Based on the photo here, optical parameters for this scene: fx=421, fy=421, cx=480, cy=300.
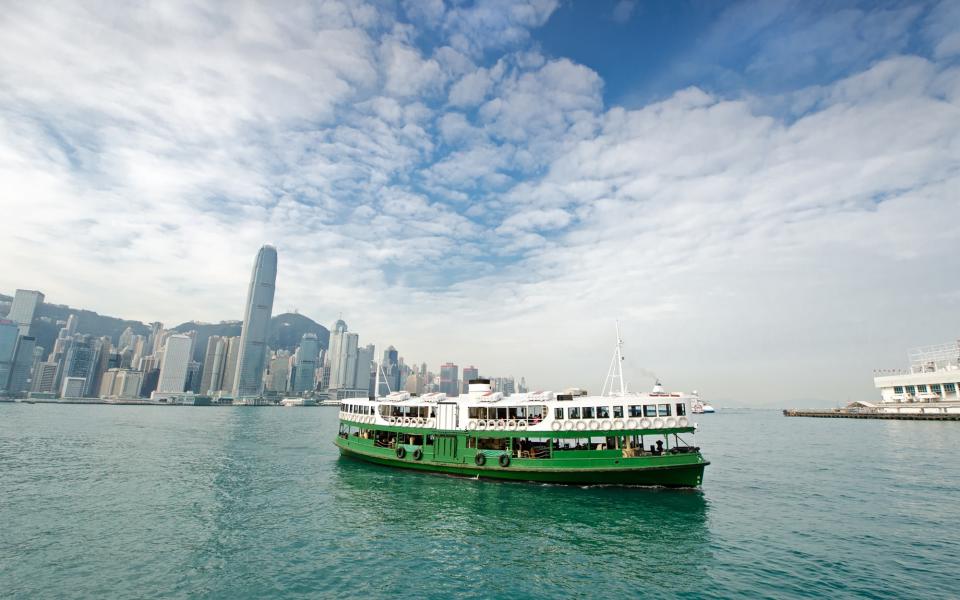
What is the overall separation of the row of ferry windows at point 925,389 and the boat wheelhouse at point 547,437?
122 meters

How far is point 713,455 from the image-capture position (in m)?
57.2

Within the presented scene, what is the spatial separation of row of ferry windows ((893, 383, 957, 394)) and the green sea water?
92.2 m

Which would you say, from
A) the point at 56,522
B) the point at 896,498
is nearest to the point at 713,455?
the point at 896,498

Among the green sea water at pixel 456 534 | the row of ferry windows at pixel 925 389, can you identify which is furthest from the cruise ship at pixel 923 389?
the green sea water at pixel 456 534

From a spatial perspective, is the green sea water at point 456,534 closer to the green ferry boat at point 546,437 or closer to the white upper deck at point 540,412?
the green ferry boat at point 546,437

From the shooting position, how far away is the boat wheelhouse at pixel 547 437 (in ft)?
108

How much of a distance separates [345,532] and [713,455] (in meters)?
52.1

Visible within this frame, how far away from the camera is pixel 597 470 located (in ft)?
108

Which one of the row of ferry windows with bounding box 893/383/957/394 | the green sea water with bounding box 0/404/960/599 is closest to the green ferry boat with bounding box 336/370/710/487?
the green sea water with bounding box 0/404/960/599

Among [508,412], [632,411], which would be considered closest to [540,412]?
[508,412]

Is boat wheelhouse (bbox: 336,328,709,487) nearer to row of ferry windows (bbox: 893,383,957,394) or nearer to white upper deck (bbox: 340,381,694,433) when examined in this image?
white upper deck (bbox: 340,381,694,433)

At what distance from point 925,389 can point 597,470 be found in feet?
437

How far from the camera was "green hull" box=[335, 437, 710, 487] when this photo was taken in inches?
1268

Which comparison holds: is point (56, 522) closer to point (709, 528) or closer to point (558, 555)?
point (558, 555)
